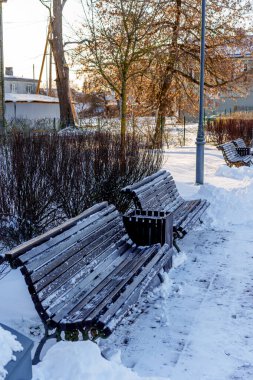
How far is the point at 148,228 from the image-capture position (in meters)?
5.77

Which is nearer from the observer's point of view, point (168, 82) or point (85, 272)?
point (85, 272)

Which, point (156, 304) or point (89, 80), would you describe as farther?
point (89, 80)

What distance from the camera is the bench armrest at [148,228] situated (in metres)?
Result: 5.75

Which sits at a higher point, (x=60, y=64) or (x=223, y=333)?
(x=60, y=64)

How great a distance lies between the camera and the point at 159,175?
25.0 feet

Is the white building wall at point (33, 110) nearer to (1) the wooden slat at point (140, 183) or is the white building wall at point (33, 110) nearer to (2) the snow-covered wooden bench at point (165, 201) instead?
(2) the snow-covered wooden bench at point (165, 201)

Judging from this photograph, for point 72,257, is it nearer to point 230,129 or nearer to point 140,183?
point 140,183

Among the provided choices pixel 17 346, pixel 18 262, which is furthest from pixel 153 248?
pixel 17 346

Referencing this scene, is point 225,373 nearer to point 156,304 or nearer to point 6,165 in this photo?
point 156,304

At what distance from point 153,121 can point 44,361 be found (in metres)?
19.9

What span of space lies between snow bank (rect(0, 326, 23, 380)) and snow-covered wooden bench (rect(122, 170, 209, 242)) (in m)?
3.47

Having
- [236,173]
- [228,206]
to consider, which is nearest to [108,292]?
[228,206]

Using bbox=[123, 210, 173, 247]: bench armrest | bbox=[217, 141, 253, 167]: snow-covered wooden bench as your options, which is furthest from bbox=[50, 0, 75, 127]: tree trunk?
bbox=[123, 210, 173, 247]: bench armrest

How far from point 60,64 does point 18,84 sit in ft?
178
